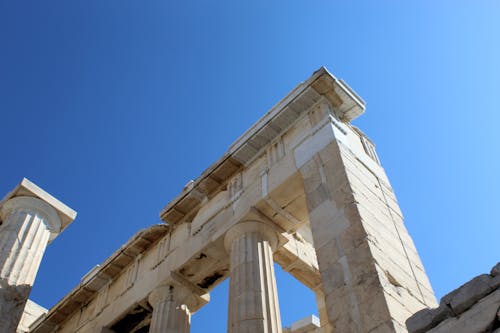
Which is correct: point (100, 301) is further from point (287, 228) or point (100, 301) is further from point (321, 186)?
point (321, 186)

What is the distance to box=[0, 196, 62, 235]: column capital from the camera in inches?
675

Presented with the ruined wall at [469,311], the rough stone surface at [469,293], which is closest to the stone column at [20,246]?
the ruined wall at [469,311]

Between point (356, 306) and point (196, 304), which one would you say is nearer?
point (356, 306)

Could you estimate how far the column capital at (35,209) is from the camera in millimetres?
17141

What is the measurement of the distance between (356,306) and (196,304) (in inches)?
273

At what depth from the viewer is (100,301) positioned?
1723cm

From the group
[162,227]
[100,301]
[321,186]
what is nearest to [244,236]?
[321,186]

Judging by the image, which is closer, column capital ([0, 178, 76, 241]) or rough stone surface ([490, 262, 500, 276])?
rough stone surface ([490, 262, 500, 276])

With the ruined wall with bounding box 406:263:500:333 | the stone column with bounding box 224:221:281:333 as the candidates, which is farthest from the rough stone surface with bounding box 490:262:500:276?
the stone column with bounding box 224:221:281:333

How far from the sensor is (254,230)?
1291 centimetres

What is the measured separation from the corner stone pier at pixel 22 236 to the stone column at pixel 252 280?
6.36 m

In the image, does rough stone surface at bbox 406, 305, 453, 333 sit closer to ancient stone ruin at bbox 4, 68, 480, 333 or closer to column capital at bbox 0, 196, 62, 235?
ancient stone ruin at bbox 4, 68, 480, 333

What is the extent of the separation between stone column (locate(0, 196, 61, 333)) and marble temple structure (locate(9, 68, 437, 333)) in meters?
0.21

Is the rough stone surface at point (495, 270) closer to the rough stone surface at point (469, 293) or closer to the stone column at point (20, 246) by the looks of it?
the rough stone surface at point (469, 293)
